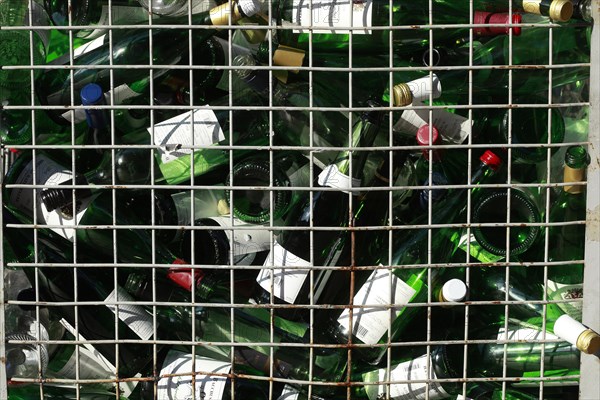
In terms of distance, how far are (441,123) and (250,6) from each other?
27 centimetres

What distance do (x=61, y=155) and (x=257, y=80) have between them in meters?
0.29

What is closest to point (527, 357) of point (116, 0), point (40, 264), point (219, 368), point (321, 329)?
point (321, 329)

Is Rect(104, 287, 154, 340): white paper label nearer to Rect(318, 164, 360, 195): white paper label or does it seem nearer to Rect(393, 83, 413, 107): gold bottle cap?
Rect(318, 164, 360, 195): white paper label

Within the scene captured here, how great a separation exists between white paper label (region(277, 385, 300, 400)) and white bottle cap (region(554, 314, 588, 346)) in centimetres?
30

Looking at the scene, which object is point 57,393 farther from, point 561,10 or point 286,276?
point 561,10

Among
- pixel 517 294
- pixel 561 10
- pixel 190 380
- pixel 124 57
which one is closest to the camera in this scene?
pixel 561 10

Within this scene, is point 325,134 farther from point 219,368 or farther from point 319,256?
point 219,368

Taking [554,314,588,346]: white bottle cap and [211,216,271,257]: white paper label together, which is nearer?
[554,314,588,346]: white bottle cap

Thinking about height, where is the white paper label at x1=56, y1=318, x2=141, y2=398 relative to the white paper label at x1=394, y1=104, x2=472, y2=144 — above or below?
below

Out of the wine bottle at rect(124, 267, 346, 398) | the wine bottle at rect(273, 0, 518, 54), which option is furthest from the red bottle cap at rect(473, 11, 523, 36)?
the wine bottle at rect(124, 267, 346, 398)

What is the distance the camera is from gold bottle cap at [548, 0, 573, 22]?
808 millimetres

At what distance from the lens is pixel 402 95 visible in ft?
2.87

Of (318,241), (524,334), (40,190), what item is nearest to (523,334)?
(524,334)

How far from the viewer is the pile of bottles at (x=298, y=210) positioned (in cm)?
89
